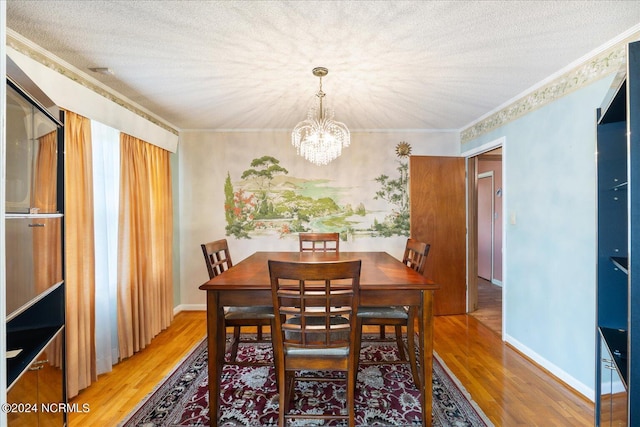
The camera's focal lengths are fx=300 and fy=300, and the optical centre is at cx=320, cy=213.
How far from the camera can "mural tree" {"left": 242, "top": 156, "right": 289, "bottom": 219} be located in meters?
3.92

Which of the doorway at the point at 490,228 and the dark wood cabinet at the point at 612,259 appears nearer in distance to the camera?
the dark wood cabinet at the point at 612,259

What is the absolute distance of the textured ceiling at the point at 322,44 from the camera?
1585 mm

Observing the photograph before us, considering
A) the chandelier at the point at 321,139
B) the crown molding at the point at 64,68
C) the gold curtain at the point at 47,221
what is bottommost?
the gold curtain at the point at 47,221

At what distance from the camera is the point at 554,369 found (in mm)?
2350

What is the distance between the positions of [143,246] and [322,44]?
96.3 inches

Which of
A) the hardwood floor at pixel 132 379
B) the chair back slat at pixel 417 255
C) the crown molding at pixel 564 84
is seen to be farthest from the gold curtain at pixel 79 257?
the crown molding at pixel 564 84

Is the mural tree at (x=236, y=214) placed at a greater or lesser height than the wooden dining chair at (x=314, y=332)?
greater

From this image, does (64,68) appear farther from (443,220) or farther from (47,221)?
(443,220)

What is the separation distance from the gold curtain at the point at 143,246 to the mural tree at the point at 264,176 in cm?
101

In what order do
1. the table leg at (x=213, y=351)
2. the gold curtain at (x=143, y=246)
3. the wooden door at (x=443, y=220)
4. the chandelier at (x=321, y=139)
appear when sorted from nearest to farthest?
the table leg at (x=213, y=351) < the chandelier at (x=321, y=139) < the gold curtain at (x=143, y=246) < the wooden door at (x=443, y=220)

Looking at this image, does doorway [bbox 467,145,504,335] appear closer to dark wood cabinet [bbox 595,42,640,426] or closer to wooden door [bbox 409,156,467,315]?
wooden door [bbox 409,156,467,315]

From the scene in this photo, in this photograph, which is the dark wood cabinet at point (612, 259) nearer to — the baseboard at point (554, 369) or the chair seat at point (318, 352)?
the baseboard at point (554, 369)

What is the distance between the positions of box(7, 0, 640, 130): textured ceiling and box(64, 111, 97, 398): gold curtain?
579mm

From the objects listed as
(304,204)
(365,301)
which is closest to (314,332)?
(365,301)
